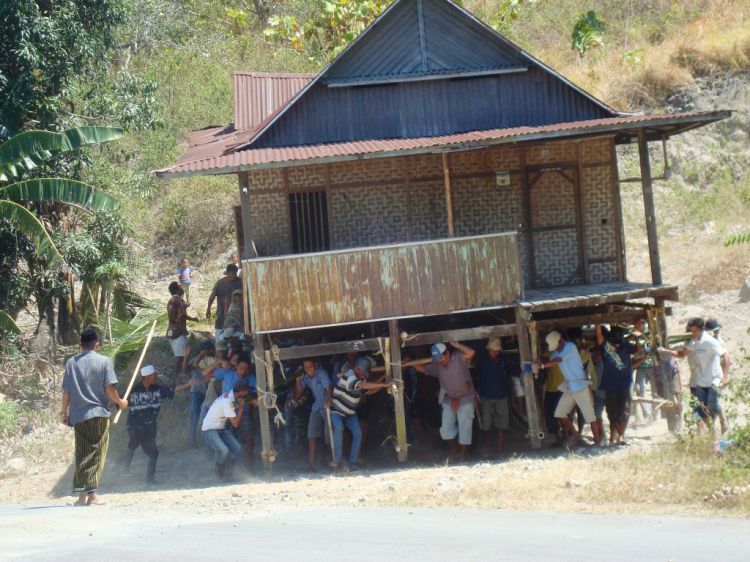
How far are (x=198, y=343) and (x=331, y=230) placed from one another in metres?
3.51

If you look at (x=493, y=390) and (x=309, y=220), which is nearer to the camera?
(x=493, y=390)

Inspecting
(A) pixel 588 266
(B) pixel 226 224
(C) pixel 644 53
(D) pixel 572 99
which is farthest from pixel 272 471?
(C) pixel 644 53

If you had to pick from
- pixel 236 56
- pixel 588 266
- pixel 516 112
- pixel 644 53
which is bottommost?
pixel 588 266

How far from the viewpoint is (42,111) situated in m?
19.6

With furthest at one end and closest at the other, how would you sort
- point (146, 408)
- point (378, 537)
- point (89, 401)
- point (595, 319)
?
point (595, 319), point (146, 408), point (89, 401), point (378, 537)

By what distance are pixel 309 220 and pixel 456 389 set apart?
388cm

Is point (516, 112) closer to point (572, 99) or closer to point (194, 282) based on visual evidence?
point (572, 99)

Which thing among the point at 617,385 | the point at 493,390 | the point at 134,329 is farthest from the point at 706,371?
the point at 134,329

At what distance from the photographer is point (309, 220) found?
663 inches

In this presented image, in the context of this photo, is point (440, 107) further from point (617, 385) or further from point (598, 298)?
point (617, 385)

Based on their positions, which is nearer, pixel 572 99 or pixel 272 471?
pixel 272 471

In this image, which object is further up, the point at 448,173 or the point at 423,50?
the point at 423,50

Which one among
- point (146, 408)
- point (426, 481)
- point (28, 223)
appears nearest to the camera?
point (426, 481)

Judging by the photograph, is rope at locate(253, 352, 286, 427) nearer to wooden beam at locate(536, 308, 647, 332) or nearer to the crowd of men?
the crowd of men
